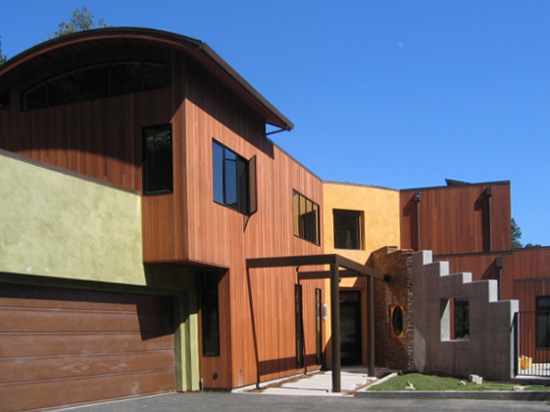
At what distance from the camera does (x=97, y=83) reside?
13.9 m

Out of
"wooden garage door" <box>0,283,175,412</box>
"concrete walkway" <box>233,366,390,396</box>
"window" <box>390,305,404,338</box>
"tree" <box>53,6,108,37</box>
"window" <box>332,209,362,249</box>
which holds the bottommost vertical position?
"concrete walkway" <box>233,366,390,396</box>

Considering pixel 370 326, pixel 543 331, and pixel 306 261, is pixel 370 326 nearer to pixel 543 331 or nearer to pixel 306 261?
pixel 306 261

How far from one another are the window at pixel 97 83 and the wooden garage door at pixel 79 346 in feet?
14.1

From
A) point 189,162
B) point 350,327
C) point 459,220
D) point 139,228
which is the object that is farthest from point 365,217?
point 139,228

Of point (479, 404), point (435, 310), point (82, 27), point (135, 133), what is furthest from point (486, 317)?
point (82, 27)

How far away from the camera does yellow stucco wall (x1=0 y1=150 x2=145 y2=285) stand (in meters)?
10.1

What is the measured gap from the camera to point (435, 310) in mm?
18969

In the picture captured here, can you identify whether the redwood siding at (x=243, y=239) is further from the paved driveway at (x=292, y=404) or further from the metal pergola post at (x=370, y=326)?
the metal pergola post at (x=370, y=326)

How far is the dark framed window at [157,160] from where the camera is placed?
13.0m

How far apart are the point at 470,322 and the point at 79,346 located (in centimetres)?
1017

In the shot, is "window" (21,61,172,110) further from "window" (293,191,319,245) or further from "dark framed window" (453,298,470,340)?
"dark framed window" (453,298,470,340)

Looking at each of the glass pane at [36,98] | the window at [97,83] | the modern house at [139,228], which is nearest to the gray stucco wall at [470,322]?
the modern house at [139,228]

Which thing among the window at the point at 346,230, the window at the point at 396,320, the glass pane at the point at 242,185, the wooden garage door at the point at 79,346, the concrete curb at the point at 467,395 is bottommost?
the concrete curb at the point at 467,395

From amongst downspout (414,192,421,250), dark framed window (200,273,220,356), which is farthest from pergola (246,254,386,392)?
downspout (414,192,421,250)
